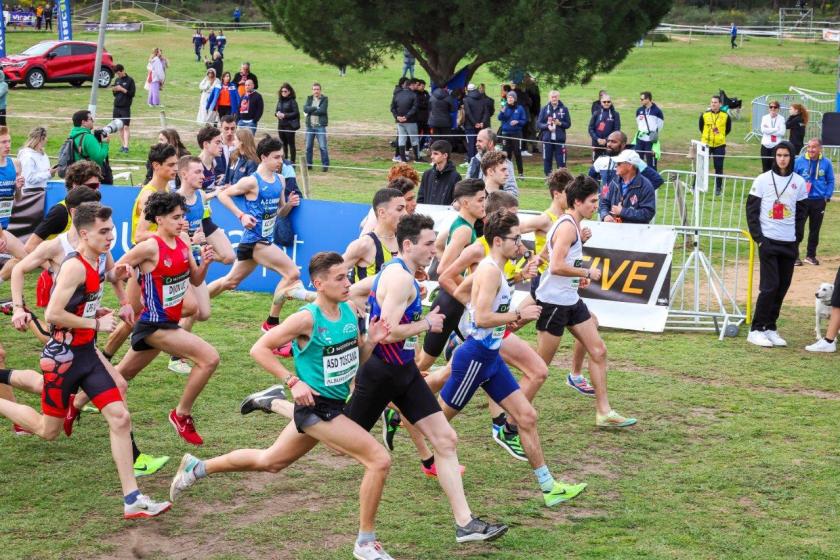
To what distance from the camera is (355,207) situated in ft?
45.4

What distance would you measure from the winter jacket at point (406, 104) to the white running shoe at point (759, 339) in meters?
14.0

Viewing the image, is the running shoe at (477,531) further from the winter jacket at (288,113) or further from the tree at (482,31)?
the tree at (482,31)

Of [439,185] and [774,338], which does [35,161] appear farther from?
[774,338]

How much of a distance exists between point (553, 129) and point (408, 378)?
59.5 feet

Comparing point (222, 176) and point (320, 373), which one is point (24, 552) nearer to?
point (320, 373)

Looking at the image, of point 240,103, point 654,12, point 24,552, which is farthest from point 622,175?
point 654,12

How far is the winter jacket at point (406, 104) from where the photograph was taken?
2480 centimetres

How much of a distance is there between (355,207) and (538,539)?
7.62 meters

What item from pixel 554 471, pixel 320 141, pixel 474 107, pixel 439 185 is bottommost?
pixel 554 471

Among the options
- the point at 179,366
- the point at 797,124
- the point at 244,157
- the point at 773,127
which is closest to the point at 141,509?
the point at 179,366

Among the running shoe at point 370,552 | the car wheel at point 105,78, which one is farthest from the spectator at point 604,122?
the car wheel at point 105,78

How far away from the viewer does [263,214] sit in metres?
11.5

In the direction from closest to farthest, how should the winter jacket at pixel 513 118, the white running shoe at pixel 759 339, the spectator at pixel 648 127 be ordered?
the white running shoe at pixel 759 339
the spectator at pixel 648 127
the winter jacket at pixel 513 118

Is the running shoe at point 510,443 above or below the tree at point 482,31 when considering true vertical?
below
